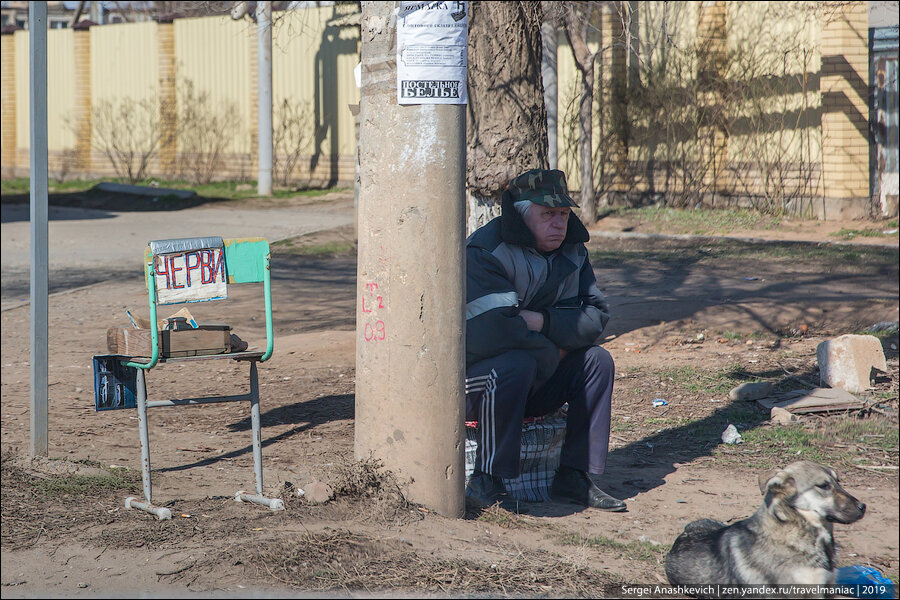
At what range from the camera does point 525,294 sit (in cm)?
438

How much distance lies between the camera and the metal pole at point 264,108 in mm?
19438

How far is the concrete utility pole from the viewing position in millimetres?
3709

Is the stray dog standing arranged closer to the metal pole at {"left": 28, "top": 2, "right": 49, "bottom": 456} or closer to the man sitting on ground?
the man sitting on ground

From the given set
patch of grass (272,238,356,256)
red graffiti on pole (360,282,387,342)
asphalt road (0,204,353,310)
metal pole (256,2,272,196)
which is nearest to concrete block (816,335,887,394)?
red graffiti on pole (360,282,387,342)

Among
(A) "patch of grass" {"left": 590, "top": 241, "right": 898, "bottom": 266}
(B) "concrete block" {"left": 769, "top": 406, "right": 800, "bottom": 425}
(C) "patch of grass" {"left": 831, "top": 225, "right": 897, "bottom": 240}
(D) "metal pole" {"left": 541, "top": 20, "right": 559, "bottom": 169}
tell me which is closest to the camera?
(B) "concrete block" {"left": 769, "top": 406, "right": 800, "bottom": 425}

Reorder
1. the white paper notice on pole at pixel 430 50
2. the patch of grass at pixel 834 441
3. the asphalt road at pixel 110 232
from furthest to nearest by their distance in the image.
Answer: the asphalt road at pixel 110 232 → the patch of grass at pixel 834 441 → the white paper notice on pole at pixel 430 50

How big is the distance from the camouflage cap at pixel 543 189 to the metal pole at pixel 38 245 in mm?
2404

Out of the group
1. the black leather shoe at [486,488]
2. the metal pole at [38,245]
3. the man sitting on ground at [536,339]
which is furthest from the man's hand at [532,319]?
the metal pole at [38,245]

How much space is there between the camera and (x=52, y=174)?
27.0m

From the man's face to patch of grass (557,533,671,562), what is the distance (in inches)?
49.5

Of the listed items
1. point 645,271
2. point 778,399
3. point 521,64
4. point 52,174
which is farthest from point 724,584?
point 52,174

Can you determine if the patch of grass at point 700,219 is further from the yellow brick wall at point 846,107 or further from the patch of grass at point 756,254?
the patch of grass at point 756,254

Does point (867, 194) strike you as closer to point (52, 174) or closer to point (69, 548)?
point (69, 548)

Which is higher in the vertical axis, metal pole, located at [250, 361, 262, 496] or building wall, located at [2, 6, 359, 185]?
building wall, located at [2, 6, 359, 185]
